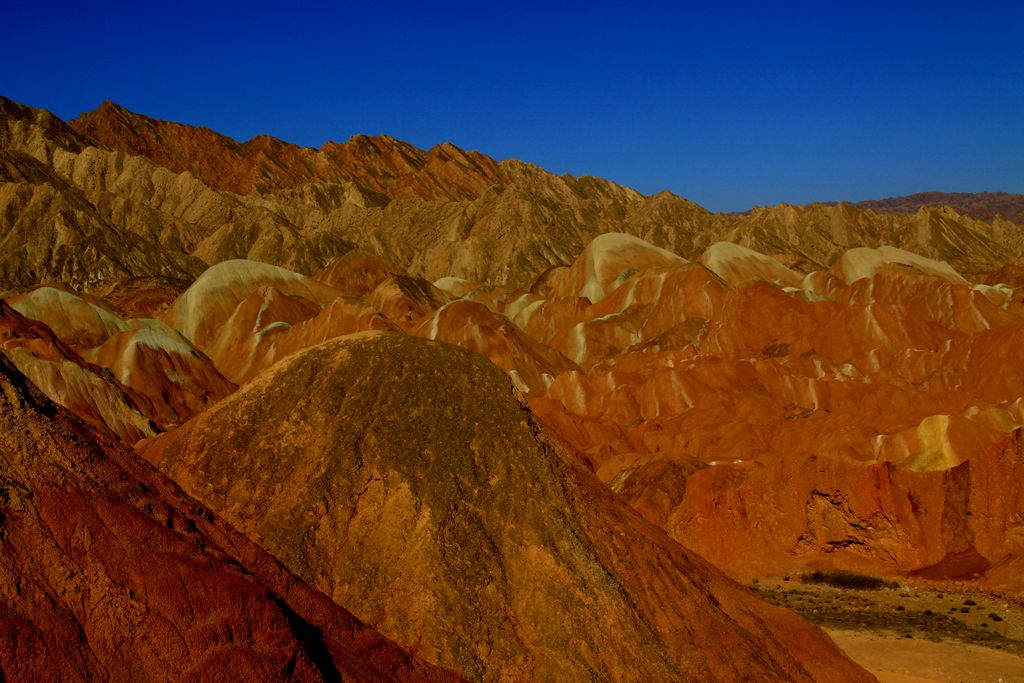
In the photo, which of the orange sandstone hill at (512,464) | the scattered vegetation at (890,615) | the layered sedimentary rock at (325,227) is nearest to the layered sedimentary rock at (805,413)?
the orange sandstone hill at (512,464)

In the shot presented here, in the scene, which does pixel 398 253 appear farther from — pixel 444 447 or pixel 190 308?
pixel 444 447

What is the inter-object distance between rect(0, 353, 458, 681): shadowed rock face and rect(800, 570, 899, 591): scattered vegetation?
25.9 metres

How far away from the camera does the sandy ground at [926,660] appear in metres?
26.4

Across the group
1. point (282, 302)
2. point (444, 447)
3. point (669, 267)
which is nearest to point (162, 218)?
point (282, 302)

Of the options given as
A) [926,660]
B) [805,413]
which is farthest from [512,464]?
[805,413]

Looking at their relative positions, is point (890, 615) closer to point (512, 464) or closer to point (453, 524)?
point (512, 464)

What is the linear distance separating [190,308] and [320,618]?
89420mm

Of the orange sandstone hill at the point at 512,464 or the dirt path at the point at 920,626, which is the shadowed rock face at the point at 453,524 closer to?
the orange sandstone hill at the point at 512,464

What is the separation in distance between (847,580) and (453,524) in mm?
22885

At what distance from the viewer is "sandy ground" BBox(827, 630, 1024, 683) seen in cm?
2641

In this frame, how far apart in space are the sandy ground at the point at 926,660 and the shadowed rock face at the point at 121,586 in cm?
1609

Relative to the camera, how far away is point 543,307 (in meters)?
106

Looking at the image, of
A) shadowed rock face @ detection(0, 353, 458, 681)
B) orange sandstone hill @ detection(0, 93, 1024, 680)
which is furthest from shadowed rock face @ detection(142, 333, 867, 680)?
shadowed rock face @ detection(0, 353, 458, 681)

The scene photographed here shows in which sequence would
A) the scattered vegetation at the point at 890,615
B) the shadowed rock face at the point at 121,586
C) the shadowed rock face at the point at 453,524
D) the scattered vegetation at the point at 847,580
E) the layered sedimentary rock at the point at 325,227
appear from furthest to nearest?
the layered sedimentary rock at the point at 325,227 → the scattered vegetation at the point at 847,580 → the scattered vegetation at the point at 890,615 → the shadowed rock face at the point at 453,524 → the shadowed rock face at the point at 121,586
